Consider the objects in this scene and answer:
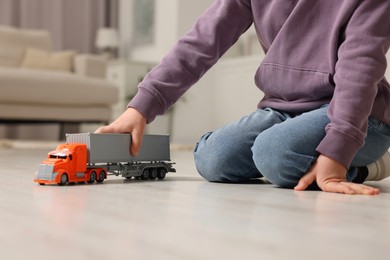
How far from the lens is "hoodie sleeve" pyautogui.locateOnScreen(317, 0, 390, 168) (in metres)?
0.95

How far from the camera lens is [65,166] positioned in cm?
104

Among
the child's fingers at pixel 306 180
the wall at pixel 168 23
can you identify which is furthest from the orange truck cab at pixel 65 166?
the wall at pixel 168 23

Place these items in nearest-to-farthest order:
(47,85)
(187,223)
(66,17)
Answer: (187,223) < (47,85) < (66,17)

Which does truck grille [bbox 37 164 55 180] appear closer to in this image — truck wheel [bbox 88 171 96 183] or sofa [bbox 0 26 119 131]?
truck wheel [bbox 88 171 96 183]

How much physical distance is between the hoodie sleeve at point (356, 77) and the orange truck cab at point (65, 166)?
16.5 inches

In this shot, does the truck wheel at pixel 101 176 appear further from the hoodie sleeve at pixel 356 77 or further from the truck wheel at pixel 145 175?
the hoodie sleeve at pixel 356 77

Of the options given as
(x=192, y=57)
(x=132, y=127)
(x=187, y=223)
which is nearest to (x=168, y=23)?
(x=192, y=57)

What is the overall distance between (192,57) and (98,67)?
2.74m

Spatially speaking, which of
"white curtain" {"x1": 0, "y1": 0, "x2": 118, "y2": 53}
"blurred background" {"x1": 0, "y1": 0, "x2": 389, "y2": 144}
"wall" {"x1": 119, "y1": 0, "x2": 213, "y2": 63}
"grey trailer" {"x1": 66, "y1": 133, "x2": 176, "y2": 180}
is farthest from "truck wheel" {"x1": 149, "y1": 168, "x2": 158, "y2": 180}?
"white curtain" {"x1": 0, "y1": 0, "x2": 118, "y2": 53}

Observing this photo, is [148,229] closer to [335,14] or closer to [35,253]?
[35,253]

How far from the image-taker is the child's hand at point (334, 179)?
0.94 metres

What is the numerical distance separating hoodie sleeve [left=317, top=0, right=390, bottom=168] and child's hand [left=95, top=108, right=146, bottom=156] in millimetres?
348

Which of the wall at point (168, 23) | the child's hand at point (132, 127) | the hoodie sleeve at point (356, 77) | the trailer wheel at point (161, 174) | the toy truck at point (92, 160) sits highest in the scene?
the wall at point (168, 23)

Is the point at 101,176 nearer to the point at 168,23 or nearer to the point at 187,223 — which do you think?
the point at 187,223
